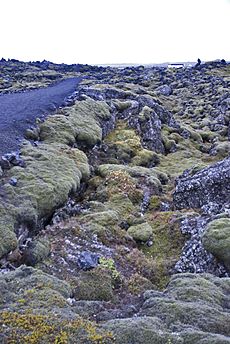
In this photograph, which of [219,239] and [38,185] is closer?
[219,239]

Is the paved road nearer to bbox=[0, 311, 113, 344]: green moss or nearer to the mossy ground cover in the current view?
the mossy ground cover

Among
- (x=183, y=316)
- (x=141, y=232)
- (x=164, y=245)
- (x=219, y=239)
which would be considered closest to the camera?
(x=183, y=316)

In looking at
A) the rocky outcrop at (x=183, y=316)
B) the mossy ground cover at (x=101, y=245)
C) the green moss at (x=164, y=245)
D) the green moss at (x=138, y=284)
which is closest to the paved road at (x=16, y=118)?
the mossy ground cover at (x=101, y=245)

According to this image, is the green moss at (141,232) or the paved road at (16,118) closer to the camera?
the green moss at (141,232)

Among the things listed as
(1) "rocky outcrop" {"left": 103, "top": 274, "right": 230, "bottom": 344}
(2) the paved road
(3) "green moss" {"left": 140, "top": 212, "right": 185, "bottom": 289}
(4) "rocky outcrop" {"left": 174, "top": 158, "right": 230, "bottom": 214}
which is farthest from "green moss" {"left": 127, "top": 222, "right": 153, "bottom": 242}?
(2) the paved road

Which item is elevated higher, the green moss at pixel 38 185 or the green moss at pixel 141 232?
the green moss at pixel 38 185

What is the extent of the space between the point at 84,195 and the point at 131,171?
203 inches

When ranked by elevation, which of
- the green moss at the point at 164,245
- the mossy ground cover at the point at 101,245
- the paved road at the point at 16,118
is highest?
the paved road at the point at 16,118

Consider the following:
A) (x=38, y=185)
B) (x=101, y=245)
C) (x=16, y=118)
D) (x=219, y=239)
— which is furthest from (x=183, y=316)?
(x=16, y=118)

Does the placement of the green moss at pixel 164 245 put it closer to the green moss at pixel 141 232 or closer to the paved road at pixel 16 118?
the green moss at pixel 141 232

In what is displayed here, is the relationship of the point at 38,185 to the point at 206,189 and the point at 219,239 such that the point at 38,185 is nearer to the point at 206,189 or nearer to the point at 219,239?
the point at 219,239

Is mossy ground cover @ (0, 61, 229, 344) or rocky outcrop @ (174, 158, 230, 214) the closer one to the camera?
mossy ground cover @ (0, 61, 229, 344)

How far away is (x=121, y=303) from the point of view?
1304cm

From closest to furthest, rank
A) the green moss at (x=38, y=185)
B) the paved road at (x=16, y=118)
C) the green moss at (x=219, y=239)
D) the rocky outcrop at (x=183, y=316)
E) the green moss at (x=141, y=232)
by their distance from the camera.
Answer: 1. the rocky outcrop at (x=183, y=316)
2. the green moss at (x=219, y=239)
3. the green moss at (x=38, y=185)
4. the green moss at (x=141, y=232)
5. the paved road at (x=16, y=118)
